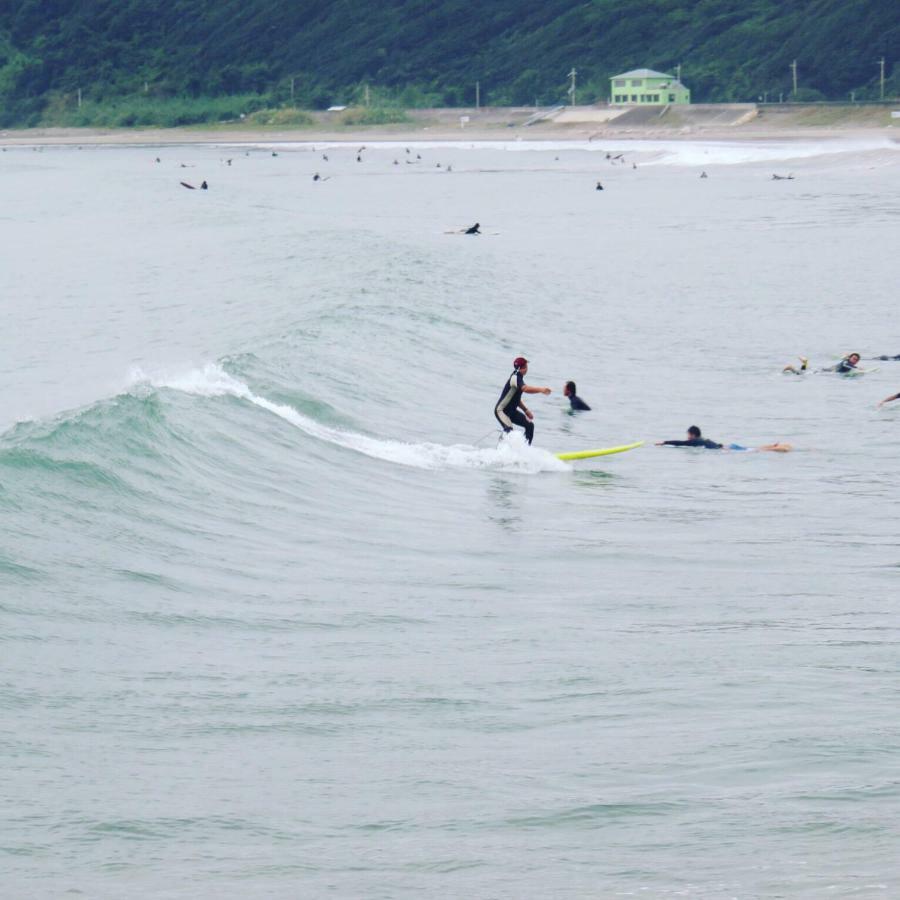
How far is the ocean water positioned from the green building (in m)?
127

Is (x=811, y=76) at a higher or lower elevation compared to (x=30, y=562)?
higher

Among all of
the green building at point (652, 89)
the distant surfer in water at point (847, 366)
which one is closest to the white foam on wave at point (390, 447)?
the distant surfer in water at point (847, 366)

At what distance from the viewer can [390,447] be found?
2438 centimetres

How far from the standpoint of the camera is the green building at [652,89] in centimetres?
16200

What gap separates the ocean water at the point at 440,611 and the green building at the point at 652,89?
415ft

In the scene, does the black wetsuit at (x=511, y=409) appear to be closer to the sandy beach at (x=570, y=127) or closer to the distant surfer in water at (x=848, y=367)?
the distant surfer in water at (x=848, y=367)

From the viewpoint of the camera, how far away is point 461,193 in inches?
3469

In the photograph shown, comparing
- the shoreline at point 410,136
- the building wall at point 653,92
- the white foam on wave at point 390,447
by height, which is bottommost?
the white foam on wave at point 390,447

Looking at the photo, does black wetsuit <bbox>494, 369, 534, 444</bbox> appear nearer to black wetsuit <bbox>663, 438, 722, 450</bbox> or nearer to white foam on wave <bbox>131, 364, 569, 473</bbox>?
white foam on wave <bbox>131, 364, 569, 473</bbox>

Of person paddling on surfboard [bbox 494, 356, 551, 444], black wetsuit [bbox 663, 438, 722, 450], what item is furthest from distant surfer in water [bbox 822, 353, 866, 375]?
person paddling on surfboard [bbox 494, 356, 551, 444]

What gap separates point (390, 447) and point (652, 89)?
14488cm

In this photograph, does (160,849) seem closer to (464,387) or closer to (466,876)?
(466,876)

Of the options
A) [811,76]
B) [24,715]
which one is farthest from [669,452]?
[811,76]

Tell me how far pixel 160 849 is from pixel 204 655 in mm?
3626
